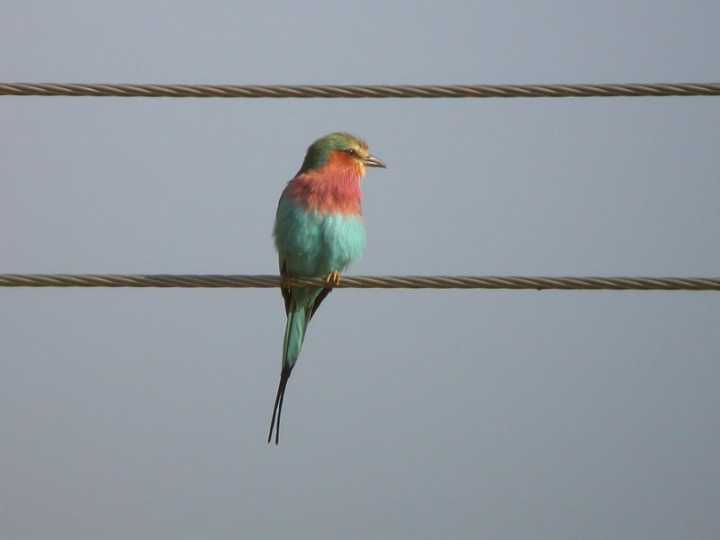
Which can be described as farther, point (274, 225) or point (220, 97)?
point (274, 225)

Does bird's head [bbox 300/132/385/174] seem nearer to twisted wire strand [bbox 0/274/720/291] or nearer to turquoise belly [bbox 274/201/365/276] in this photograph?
turquoise belly [bbox 274/201/365/276]

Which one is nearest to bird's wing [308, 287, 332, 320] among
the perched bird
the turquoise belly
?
the perched bird

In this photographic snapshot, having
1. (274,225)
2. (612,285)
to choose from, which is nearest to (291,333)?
(274,225)

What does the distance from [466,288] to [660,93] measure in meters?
0.89

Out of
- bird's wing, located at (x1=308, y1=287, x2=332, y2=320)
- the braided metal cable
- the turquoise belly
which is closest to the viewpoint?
the braided metal cable

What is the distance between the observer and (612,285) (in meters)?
4.86

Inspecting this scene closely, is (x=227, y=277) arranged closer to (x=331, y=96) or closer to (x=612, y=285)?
(x=331, y=96)

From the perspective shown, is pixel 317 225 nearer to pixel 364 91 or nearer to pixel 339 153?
pixel 339 153

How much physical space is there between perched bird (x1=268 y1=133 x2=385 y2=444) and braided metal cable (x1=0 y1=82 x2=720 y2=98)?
1674 mm

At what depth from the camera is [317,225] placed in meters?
6.57

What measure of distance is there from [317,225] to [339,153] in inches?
21.5

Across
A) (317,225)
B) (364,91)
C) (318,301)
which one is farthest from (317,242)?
(364,91)

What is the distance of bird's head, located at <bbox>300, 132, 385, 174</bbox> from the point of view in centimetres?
696

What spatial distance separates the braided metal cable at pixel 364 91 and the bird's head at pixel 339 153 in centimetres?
206
